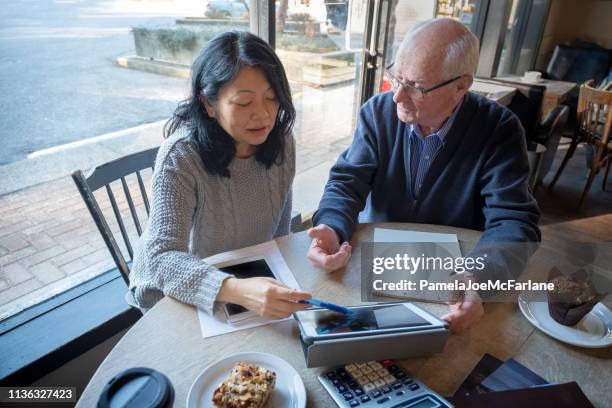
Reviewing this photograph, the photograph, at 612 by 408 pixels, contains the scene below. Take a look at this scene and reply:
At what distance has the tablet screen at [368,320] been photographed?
0.76 m

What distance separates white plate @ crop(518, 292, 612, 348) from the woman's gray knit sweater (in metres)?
0.72

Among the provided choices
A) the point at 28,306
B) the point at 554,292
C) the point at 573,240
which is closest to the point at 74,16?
the point at 28,306

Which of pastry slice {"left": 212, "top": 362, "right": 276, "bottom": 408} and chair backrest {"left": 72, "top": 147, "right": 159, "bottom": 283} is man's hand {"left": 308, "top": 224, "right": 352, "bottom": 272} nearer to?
pastry slice {"left": 212, "top": 362, "right": 276, "bottom": 408}

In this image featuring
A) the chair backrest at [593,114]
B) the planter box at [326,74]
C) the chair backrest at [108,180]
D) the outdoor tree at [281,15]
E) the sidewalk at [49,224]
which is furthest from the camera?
the chair backrest at [593,114]

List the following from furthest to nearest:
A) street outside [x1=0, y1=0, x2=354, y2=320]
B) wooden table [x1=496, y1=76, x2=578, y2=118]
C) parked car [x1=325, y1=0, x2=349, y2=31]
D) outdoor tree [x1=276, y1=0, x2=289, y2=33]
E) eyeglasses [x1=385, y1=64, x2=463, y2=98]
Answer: wooden table [x1=496, y1=76, x2=578, y2=118], parked car [x1=325, y1=0, x2=349, y2=31], outdoor tree [x1=276, y1=0, x2=289, y2=33], street outside [x1=0, y1=0, x2=354, y2=320], eyeglasses [x1=385, y1=64, x2=463, y2=98]

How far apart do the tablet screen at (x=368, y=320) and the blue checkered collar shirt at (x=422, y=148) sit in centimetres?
70

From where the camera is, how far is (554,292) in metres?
0.89

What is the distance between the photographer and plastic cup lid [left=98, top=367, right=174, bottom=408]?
2.12 ft

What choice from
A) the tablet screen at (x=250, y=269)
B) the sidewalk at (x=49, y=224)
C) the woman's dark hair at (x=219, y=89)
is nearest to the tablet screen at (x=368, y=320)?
the tablet screen at (x=250, y=269)

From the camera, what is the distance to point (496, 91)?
130 inches

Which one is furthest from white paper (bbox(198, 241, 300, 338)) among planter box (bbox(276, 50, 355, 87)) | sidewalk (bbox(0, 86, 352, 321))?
planter box (bbox(276, 50, 355, 87))

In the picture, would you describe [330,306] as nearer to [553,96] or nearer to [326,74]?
[326,74]

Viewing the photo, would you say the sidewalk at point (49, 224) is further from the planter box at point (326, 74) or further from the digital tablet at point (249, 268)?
the planter box at point (326, 74)

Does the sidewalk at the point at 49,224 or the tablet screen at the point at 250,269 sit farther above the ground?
the tablet screen at the point at 250,269
